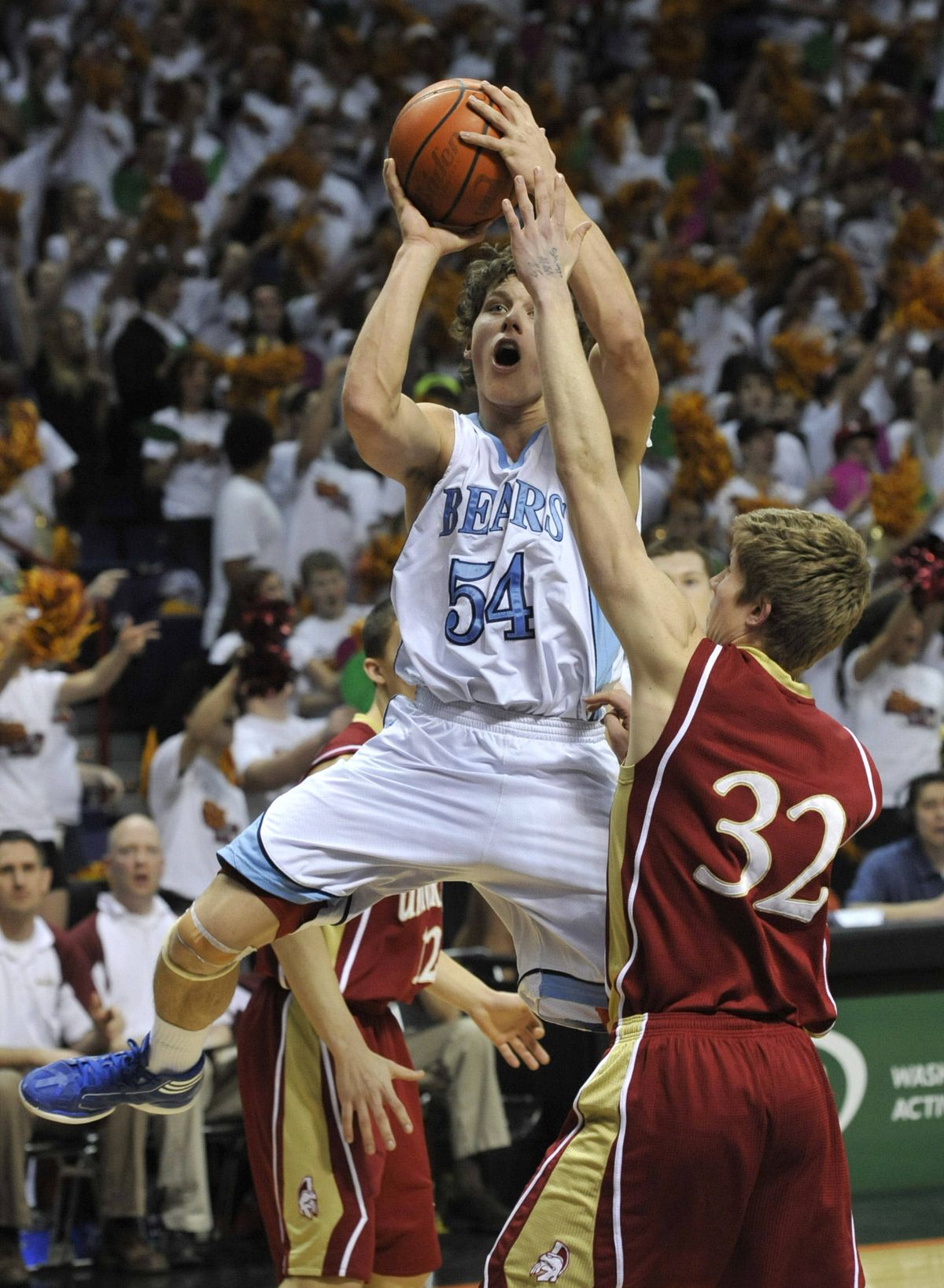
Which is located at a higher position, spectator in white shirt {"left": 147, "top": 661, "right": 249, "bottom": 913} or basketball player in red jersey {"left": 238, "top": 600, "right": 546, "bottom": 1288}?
spectator in white shirt {"left": 147, "top": 661, "right": 249, "bottom": 913}

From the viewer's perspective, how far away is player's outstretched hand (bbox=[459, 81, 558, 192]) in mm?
3238

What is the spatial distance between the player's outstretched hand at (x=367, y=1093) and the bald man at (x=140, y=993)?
90.0 inches

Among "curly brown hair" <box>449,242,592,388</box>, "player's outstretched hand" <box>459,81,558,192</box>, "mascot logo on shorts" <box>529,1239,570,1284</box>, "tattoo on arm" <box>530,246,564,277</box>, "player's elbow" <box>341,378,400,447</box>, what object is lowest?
"mascot logo on shorts" <box>529,1239,570,1284</box>

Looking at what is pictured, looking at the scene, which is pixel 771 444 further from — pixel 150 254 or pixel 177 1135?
pixel 177 1135

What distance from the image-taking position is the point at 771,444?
9.20 metres

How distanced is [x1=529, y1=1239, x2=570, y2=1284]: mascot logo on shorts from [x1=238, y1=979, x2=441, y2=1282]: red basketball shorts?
3.92 feet

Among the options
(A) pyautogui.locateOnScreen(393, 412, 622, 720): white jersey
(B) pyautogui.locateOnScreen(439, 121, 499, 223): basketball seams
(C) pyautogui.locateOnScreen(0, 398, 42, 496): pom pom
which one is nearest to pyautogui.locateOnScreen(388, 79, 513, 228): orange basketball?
(B) pyautogui.locateOnScreen(439, 121, 499, 223): basketball seams

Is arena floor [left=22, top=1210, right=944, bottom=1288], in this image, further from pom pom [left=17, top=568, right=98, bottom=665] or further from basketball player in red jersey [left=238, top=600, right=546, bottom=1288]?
pom pom [left=17, top=568, right=98, bottom=665]

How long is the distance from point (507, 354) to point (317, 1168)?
1902 millimetres

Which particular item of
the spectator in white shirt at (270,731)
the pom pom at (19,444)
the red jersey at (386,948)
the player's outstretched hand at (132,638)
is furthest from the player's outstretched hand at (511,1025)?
the pom pom at (19,444)

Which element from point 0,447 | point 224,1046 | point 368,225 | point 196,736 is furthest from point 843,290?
point 224,1046

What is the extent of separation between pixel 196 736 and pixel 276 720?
0.43m

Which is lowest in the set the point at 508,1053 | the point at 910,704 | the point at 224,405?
the point at 508,1053

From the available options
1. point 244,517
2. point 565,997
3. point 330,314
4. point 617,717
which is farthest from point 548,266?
point 330,314
